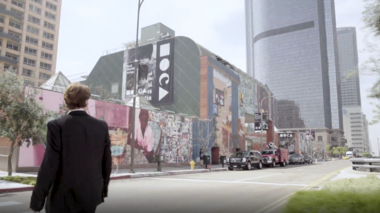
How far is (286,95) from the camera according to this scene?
6353 inches

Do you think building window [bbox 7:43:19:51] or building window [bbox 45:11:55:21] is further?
building window [bbox 45:11:55:21]

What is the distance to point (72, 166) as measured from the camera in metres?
2.51

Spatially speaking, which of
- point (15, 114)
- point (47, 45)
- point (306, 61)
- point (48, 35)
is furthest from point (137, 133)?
point (306, 61)

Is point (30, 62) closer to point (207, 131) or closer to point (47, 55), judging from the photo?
point (47, 55)

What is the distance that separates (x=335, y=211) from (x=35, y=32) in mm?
84976

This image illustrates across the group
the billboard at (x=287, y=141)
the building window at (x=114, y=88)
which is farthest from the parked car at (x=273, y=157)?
the billboard at (x=287, y=141)

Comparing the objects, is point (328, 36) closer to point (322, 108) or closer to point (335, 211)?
point (322, 108)

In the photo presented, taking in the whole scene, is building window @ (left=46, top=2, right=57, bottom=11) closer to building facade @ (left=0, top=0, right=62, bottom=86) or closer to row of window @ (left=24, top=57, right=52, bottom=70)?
building facade @ (left=0, top=0, right=62, bottom=86)

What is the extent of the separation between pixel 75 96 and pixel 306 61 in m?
166

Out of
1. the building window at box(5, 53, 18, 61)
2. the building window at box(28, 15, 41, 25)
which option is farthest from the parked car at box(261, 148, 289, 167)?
the building window at box(28, 15, 41, 25)

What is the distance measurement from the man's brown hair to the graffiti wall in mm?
16662

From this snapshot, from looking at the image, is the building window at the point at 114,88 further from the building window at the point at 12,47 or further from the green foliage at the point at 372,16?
the green foliage at the point at 372,16

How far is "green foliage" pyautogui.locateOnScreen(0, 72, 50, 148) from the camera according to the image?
44.3 feet

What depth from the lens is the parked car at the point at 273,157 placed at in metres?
32.6
